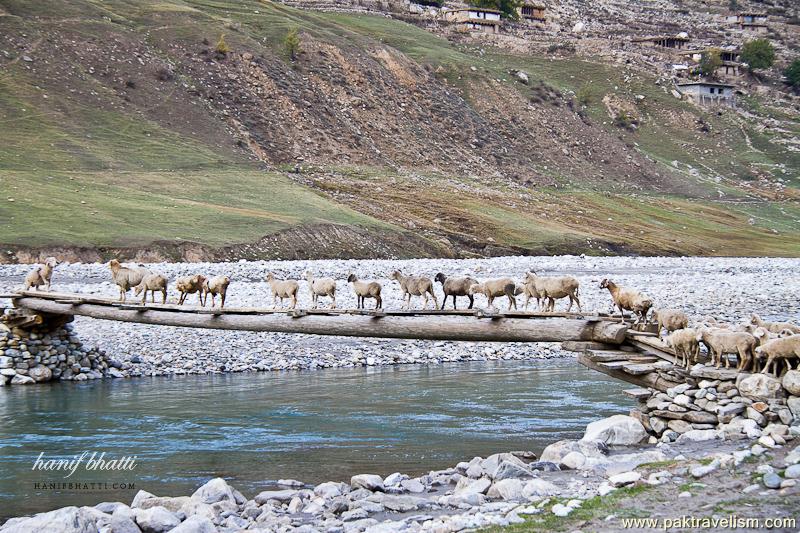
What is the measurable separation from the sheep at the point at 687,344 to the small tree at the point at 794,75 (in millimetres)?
185661

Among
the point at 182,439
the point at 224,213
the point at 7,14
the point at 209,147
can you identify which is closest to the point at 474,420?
the point at 182,439

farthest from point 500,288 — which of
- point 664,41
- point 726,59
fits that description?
point 664,41

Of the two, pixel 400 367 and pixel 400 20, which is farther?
pixel 400 20

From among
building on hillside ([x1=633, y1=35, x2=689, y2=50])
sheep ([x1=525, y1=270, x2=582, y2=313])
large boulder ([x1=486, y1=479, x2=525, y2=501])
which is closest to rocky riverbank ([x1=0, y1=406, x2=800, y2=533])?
large boulder ([x1=486, y1=479, x2=525, y2=501])

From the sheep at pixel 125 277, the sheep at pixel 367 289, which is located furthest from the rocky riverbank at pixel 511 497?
the sheep at pixel 125 277

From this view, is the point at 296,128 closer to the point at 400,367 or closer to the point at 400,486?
the point at 400,367

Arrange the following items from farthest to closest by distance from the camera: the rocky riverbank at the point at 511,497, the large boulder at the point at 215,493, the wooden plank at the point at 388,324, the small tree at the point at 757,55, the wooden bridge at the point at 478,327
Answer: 1. the small tree at the point at 757,55
2. the wooden plank at the point at 388,324
3. the wooden bridge at the point at 478,327
4. the large boulder at the point at 215,493
5. the rocky riverbank at the point at 511,497

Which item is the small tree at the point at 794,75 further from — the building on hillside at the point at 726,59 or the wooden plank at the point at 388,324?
the wooden plank at the point at 388,324

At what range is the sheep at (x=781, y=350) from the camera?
16.8 m

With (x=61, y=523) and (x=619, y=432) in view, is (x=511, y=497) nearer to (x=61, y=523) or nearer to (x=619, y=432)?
(x=619, y=432)

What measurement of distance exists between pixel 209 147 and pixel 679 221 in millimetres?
48937

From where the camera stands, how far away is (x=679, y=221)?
339ft

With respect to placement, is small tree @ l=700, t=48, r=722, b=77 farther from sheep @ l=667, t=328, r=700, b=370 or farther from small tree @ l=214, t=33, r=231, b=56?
sheep @ l=667, t=328, r=700, b=370

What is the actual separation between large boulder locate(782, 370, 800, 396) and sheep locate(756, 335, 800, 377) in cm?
41
